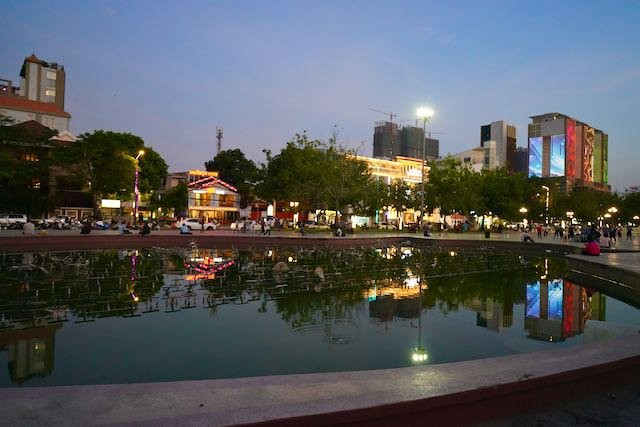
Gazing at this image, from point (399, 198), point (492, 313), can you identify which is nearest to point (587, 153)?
point (399, 198)

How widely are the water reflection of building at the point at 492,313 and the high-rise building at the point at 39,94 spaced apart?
252ft

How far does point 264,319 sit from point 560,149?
555 ft

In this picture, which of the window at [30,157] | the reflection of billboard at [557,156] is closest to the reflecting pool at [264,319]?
the window at [30,157]

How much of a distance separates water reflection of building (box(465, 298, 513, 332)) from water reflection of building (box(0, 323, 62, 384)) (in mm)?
9197

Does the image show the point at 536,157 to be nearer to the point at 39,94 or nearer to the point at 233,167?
the point at 233,167

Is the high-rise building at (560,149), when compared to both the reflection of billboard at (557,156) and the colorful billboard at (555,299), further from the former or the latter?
the colorful billboard at (555,299)

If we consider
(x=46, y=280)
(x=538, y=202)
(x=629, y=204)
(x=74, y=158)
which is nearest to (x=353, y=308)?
(x=46, y=280)

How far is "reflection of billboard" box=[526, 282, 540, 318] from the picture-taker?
1313 cm

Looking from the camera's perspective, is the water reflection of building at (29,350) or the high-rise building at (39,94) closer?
the water reflection of building at (29,350)

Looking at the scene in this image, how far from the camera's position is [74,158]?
50688 mm

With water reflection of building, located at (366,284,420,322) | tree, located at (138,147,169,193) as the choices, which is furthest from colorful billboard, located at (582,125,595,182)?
water reflection of building, located at (366,284,420,322)

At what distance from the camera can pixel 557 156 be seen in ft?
519

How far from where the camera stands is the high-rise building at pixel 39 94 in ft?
242

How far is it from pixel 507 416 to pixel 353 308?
7503 millimetres
